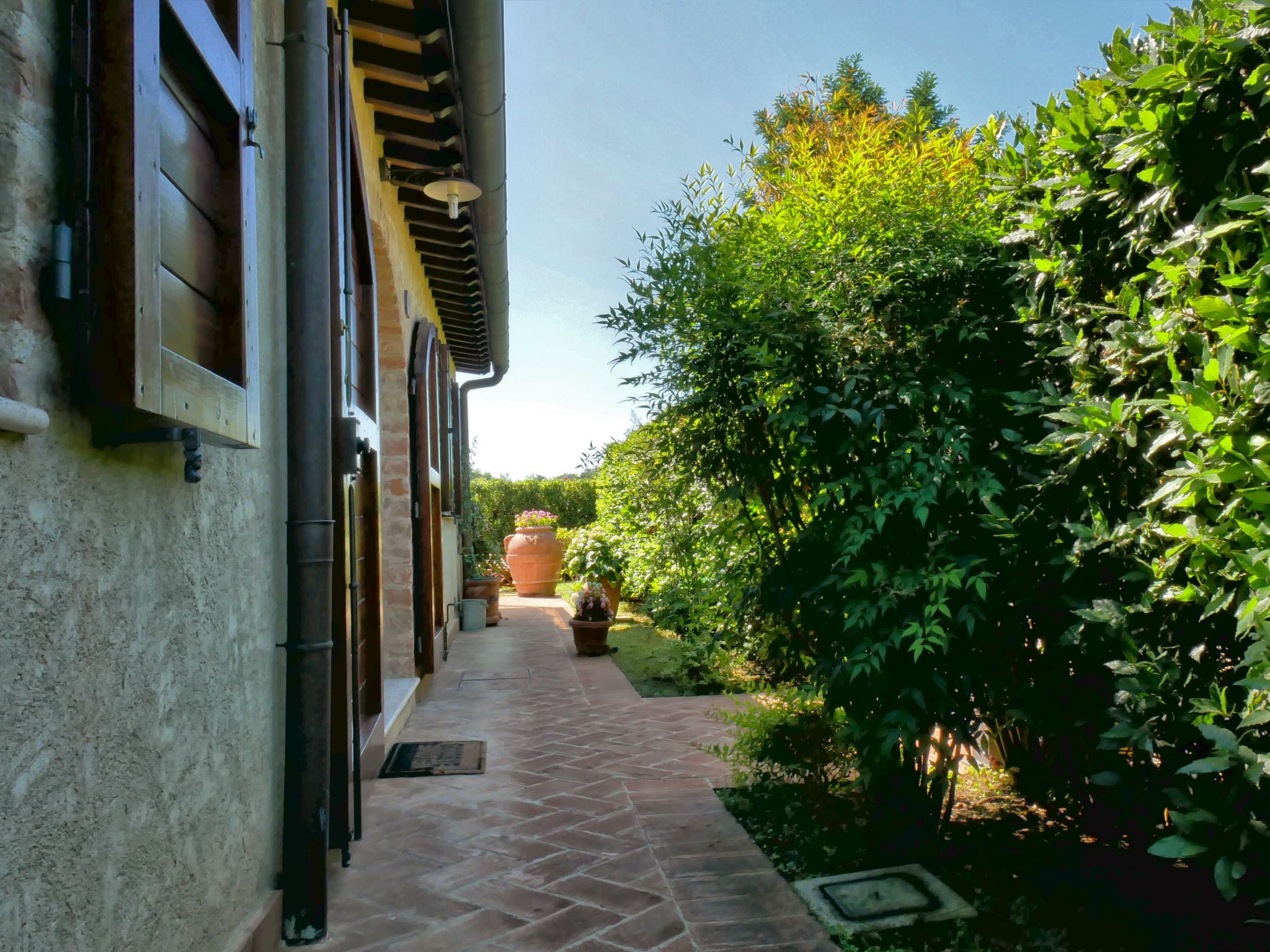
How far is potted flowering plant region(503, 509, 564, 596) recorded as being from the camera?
14.1 m

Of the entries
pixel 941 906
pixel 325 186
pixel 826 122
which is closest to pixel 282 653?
pixel 325 186

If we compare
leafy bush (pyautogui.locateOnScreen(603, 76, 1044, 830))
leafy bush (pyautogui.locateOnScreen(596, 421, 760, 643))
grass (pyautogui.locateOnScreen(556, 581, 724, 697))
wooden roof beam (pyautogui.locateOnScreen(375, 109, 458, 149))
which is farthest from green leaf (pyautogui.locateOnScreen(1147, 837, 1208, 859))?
wooden roof beam (pyautogui.locateOnScreen(375, 109, 458, 149))

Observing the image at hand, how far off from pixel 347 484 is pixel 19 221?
2303 millimetres

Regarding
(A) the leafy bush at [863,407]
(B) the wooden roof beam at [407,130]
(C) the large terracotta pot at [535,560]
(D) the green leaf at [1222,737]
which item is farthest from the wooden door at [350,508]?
(C) the large terracotta pot at [535,560]

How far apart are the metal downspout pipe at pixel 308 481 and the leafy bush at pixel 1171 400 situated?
2.28m

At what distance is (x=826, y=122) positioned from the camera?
1333 cm

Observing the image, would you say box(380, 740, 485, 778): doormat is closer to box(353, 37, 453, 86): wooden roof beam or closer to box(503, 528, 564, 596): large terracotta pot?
box(353, 37, 453, 86): wooden roof beam

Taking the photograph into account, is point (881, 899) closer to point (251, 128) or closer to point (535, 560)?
point (251, 128)

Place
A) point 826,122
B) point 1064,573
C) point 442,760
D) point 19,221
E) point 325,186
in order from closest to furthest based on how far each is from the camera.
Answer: point 19,221 < point 1064,573 < point 325,186 < point 442,760 < point 826,122

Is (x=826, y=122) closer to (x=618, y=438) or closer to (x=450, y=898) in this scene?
(x=618, y=438)

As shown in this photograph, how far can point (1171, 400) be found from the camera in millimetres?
2025

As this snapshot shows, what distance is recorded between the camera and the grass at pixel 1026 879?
2.46 metres

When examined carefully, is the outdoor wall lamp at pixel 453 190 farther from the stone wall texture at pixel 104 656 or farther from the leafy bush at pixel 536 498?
the leafy bush at pixel 536 498

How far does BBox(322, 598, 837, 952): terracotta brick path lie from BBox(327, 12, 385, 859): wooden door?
0.30 meters
